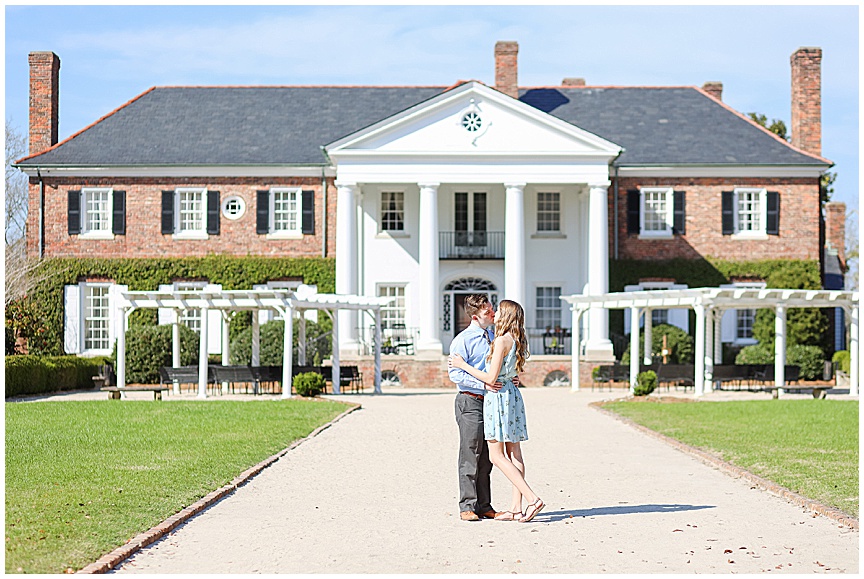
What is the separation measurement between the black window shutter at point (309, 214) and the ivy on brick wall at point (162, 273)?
97 centimetres

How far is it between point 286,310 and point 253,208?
11.8m

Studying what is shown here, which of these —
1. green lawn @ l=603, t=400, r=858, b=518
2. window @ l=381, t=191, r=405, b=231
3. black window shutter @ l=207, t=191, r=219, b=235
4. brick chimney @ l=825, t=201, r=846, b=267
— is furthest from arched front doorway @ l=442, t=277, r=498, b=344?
brick chimney @ l=825, t=201, r=846, b=267

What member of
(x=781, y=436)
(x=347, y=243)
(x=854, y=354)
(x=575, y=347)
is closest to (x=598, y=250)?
(x=575, y=347)

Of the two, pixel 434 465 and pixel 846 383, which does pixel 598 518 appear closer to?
pixel 434 465

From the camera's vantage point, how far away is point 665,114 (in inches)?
1599

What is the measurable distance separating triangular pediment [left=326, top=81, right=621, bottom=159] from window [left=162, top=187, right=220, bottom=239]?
16.5 feet

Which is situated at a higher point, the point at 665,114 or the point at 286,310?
the point at 665,114

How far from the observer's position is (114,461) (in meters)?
13.6

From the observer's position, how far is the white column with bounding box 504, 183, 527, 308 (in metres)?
35.2

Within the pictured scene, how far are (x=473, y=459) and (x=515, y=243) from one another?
83.5ft

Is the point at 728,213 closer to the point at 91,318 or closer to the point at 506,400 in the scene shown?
the point at 91,318

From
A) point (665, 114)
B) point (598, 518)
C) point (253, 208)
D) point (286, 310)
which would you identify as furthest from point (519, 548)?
point (665, 114)

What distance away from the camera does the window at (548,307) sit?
37.5 metres

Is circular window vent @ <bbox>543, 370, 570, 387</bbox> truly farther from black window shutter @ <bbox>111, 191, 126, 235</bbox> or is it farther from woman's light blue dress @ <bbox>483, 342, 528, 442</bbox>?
woman's light blue dress @ <bbox>483, 342, 528, 442</bbox>
